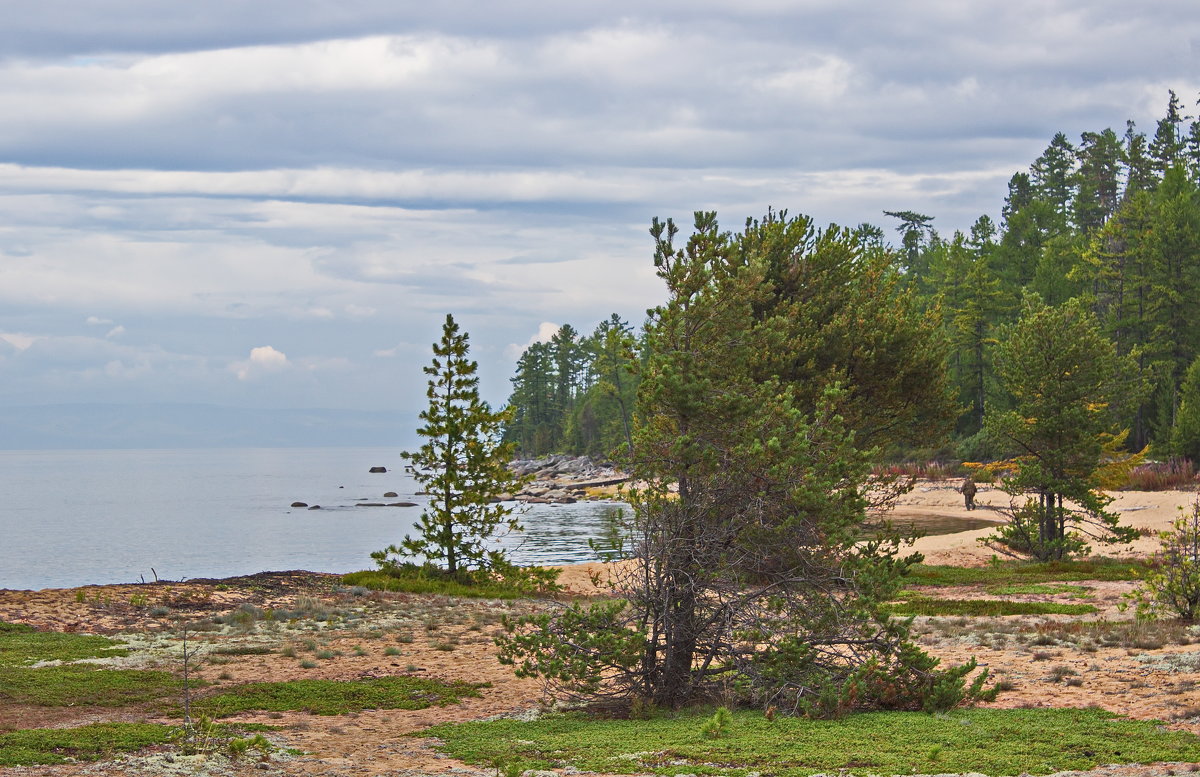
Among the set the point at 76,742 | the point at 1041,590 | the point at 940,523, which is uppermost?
the point at 76,742

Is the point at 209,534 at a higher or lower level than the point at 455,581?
lower

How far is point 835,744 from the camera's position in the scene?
900 centimetres

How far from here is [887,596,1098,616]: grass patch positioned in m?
18.6

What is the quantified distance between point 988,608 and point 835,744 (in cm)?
1170

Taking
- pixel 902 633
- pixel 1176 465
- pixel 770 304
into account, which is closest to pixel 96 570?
pixel 770 304

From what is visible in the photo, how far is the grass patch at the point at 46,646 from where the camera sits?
47.3 feet

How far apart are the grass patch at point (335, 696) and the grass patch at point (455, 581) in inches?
428

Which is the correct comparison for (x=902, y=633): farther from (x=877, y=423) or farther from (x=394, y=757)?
(x=877, y=423)

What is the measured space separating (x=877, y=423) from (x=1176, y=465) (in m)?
30.0

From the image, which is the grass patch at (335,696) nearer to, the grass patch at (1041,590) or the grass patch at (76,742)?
the grass patch at (76,742)

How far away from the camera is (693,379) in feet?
37.7

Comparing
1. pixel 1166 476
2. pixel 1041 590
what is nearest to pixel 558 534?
pixel 1166 476

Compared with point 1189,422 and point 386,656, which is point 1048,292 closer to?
point 1189,422

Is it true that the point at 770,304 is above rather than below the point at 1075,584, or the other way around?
above
